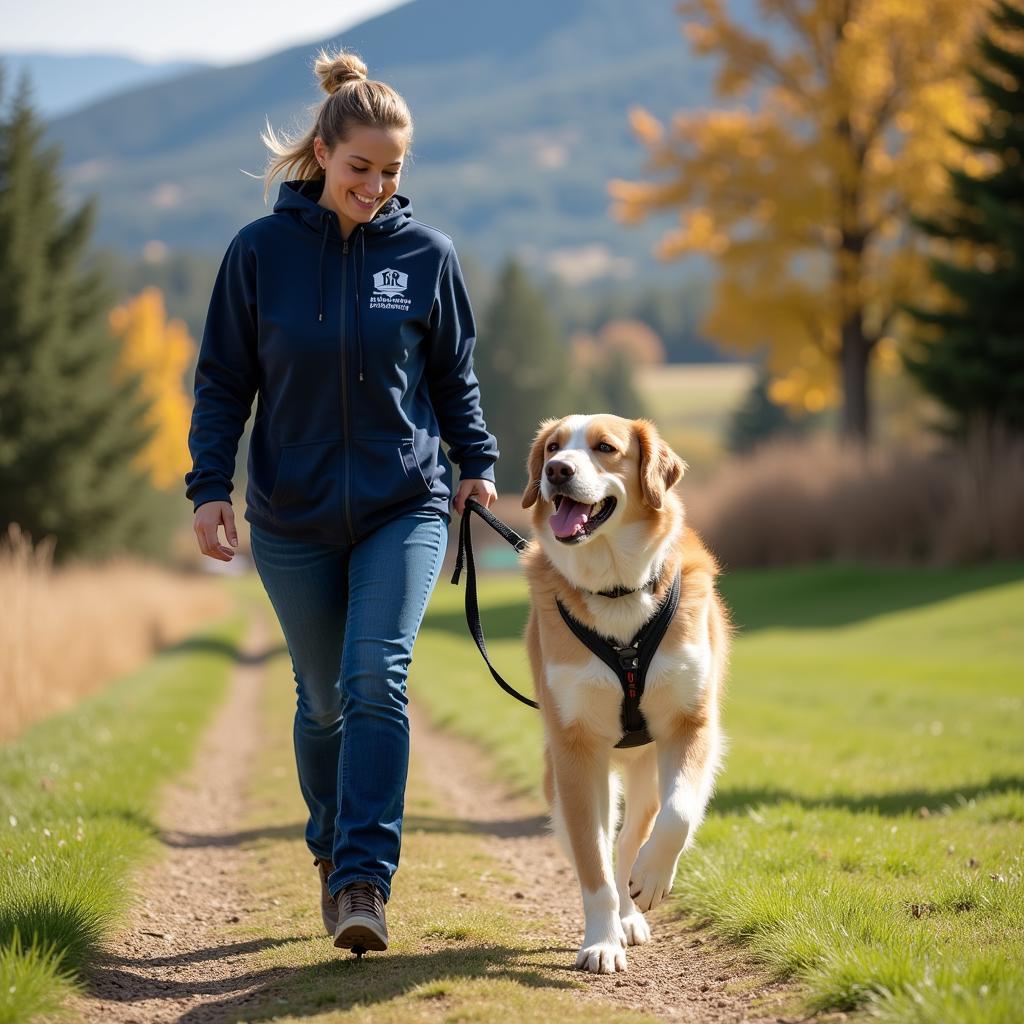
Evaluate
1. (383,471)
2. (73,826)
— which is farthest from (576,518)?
(73,826)

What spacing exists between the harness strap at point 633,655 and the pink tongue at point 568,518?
326 millimetres

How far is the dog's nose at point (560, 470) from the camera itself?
440 cm

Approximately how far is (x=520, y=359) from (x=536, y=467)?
54862mm

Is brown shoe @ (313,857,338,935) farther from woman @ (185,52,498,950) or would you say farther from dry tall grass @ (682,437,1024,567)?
dry tall grass @ (682,437,1024,567)

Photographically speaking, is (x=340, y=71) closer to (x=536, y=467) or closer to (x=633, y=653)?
(x=536, y=467)

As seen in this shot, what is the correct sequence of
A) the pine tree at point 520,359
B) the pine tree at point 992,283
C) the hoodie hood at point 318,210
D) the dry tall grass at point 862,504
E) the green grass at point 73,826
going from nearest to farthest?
the green grass at point 73,826
the hoodie hood at point 318,210
the dry tall grass at point 862,504
the pine tree at point 992,283
the pine tree at point 520,359

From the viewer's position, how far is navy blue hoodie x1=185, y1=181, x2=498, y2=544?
438cm

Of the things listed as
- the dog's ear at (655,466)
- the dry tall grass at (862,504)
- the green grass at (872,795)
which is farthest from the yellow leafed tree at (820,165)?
the dog's ear at (655,466)

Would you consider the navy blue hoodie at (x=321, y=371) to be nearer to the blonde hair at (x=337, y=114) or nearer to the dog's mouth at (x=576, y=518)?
the blonde hair at (x=337, y=114)

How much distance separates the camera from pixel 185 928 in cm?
502

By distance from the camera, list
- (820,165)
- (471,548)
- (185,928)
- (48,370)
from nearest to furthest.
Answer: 1. (185,928)
2. (471,548)
3. (820,165)
4. (48,370)

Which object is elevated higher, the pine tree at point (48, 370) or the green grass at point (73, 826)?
the pine tree at point (48, 370)

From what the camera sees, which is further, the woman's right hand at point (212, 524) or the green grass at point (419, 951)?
the woman's right hand at point (212, 524)

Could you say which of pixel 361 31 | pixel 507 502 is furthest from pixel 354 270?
pixel 507 502
